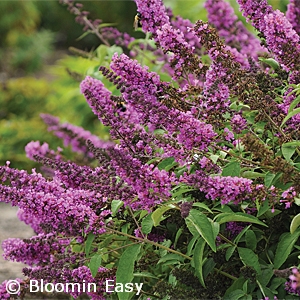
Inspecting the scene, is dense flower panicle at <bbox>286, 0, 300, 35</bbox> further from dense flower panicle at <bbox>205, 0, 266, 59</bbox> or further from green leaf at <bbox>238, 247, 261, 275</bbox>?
green leaf at <bbox>238, 247, 261, 275</bbox>

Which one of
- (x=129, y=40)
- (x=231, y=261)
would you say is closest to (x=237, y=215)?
(x=231, y=261)

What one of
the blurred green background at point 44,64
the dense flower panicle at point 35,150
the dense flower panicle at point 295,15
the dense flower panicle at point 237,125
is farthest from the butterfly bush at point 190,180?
the blurred green background at point 44,64

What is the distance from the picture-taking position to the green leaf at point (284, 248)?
7.83 feet

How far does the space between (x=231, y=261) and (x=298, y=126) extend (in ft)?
2.15

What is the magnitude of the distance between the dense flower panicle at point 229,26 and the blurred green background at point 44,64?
71 cm

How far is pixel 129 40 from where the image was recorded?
13.6 ft

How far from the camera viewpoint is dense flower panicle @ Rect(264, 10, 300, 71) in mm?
2365

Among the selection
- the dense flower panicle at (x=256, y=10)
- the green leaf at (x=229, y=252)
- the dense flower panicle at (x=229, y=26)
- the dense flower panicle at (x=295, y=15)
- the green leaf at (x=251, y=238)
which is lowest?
the green leaf at (x=229, y=252)

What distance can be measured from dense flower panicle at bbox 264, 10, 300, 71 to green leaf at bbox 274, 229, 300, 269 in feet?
2.15

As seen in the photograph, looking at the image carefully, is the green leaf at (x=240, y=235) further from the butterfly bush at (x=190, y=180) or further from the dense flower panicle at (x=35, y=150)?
the dense flower panicle at (x=35, y=150)

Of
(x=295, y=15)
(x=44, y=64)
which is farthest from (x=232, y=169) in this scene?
(x=44, y=64)

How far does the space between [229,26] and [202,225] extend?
6.05ft

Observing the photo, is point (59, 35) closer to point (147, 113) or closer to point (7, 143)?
point (7, 143)

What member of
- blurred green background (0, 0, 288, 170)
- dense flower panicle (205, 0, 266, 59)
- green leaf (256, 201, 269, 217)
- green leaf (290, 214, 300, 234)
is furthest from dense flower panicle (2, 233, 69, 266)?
dense flower panicle (205, 0, 266, 59)
